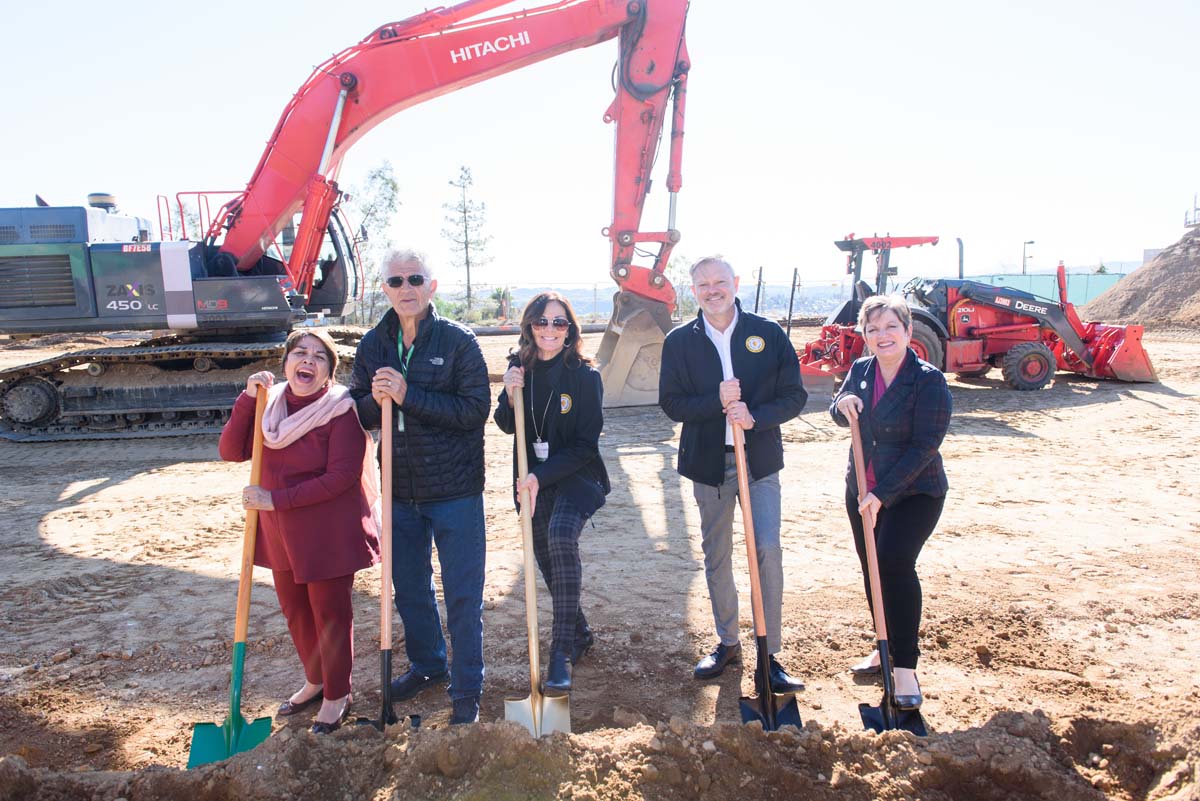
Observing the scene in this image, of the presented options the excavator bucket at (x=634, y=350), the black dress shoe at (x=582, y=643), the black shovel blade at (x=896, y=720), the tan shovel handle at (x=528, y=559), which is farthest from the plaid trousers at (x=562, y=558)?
the excavator bucket at (x=634, y=350)

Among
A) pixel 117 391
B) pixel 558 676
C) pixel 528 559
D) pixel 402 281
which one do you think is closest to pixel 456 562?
pixel 528 559

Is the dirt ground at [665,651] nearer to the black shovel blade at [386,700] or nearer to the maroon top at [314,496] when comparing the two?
the black shovel blade at [386,700]

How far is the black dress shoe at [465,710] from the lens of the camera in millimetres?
3361

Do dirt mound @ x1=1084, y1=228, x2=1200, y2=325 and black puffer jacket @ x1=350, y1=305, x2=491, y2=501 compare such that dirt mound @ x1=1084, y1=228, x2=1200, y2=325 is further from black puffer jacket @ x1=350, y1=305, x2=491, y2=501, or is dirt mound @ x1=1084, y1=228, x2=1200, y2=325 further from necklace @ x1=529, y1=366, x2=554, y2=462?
black puffer jacket @ x1=350, y1=305, x2=491, y2=501

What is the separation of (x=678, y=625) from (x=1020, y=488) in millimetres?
4157

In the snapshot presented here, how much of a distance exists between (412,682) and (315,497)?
3.51 feet

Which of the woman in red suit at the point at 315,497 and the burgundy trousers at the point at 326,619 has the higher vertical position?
the woman in red suit at the point at 315,497

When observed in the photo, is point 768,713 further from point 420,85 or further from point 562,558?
point 420,85

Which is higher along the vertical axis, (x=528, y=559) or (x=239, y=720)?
(x=528, y=559)

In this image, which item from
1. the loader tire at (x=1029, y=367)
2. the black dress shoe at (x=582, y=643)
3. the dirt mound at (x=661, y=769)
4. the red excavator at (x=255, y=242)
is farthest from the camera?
the loader tire at (x=1029, y=367)

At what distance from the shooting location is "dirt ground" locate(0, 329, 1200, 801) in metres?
2.80

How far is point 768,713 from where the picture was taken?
3.25 m

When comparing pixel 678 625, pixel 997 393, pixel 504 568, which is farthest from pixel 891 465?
pixel 997 393

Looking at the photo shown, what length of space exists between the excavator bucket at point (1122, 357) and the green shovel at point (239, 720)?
1303 cm
